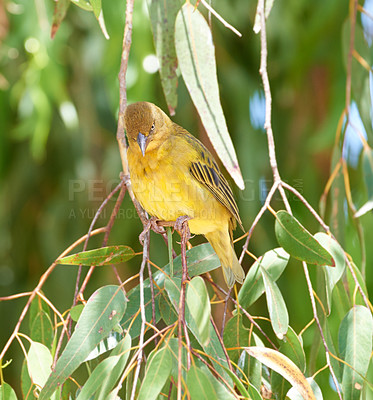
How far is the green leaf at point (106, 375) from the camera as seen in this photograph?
1064 mm

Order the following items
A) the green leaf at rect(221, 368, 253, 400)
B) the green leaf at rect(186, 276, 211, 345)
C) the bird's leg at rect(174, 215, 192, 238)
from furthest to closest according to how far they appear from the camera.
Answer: the bird's leg at rect(174, 215, 192, 238), the green leaf at rect(221, 368, 253, 400), the green leaf at rect(186, 276, 211, 345)

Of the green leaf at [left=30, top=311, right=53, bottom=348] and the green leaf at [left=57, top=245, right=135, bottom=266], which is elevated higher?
the green leaf at [left=57, top=245, right=135, bottom=266]

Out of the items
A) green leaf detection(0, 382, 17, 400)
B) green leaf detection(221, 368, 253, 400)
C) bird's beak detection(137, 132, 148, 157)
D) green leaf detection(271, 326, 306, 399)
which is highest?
bird's beak detection(137, 132, 148, 157)

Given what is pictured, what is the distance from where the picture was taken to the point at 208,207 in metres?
1.50

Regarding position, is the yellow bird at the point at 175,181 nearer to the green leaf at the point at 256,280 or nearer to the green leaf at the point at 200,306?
the green leaf at the point at 256,280

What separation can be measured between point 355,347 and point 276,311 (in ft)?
0.93

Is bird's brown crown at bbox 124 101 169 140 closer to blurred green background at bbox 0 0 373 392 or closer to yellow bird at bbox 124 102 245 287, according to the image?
yellow bird at bbox 124 102 245 287

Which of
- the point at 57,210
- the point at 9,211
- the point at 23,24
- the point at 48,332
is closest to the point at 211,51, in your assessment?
the point at 48,332

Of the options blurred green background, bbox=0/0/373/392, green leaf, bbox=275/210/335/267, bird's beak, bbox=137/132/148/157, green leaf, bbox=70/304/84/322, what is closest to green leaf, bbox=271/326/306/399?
green leaf, bbox=275/210/335/267

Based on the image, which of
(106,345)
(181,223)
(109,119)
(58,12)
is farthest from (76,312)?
(109,119)

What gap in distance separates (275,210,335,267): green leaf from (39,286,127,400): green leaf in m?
0.36

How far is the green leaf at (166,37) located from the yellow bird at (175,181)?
0.12 metres

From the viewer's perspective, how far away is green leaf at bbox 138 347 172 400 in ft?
3.24

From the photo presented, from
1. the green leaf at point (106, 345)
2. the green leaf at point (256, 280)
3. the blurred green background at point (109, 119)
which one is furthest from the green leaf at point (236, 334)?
the blurred green background at point (109, 119)
